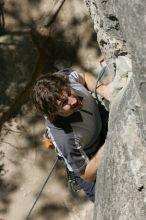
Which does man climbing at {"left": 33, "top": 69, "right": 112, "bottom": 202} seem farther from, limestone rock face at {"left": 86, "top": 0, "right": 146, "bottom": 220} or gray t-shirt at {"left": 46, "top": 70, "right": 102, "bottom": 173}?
limestone rock face at {"left": 86, "top": 0, "right": 146, "bottom": 220}

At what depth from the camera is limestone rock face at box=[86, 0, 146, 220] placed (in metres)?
2.09

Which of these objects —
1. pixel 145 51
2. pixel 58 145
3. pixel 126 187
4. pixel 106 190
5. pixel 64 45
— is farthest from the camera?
pixel 64 45

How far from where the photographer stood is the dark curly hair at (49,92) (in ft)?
8.79

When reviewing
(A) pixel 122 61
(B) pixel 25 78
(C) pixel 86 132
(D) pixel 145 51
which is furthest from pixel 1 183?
(D) pixel 145 51

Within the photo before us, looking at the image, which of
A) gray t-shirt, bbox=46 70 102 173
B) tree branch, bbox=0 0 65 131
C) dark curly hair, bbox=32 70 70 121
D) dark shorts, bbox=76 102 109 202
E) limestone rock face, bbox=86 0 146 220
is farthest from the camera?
tree branch, bbox=0 0 65 131

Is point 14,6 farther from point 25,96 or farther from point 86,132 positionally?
point 86,132

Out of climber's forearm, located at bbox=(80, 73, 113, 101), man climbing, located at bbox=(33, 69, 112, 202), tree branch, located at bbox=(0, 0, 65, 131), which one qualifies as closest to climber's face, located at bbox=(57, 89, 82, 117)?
man climbing, located at bbox=(33, 69, 112, 202)

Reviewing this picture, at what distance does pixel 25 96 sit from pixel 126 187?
9.68 ft

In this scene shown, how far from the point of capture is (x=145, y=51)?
6.07 feet

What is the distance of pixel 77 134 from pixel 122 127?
49cm

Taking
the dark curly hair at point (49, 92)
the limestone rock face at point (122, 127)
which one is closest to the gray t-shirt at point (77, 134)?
the dark curly hair at point (49, 92)

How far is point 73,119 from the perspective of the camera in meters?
2.86

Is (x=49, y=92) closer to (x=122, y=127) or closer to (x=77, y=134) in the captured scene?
(x=77, y=134)

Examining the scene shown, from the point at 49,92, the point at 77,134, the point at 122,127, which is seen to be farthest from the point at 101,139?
the point at 122,127
